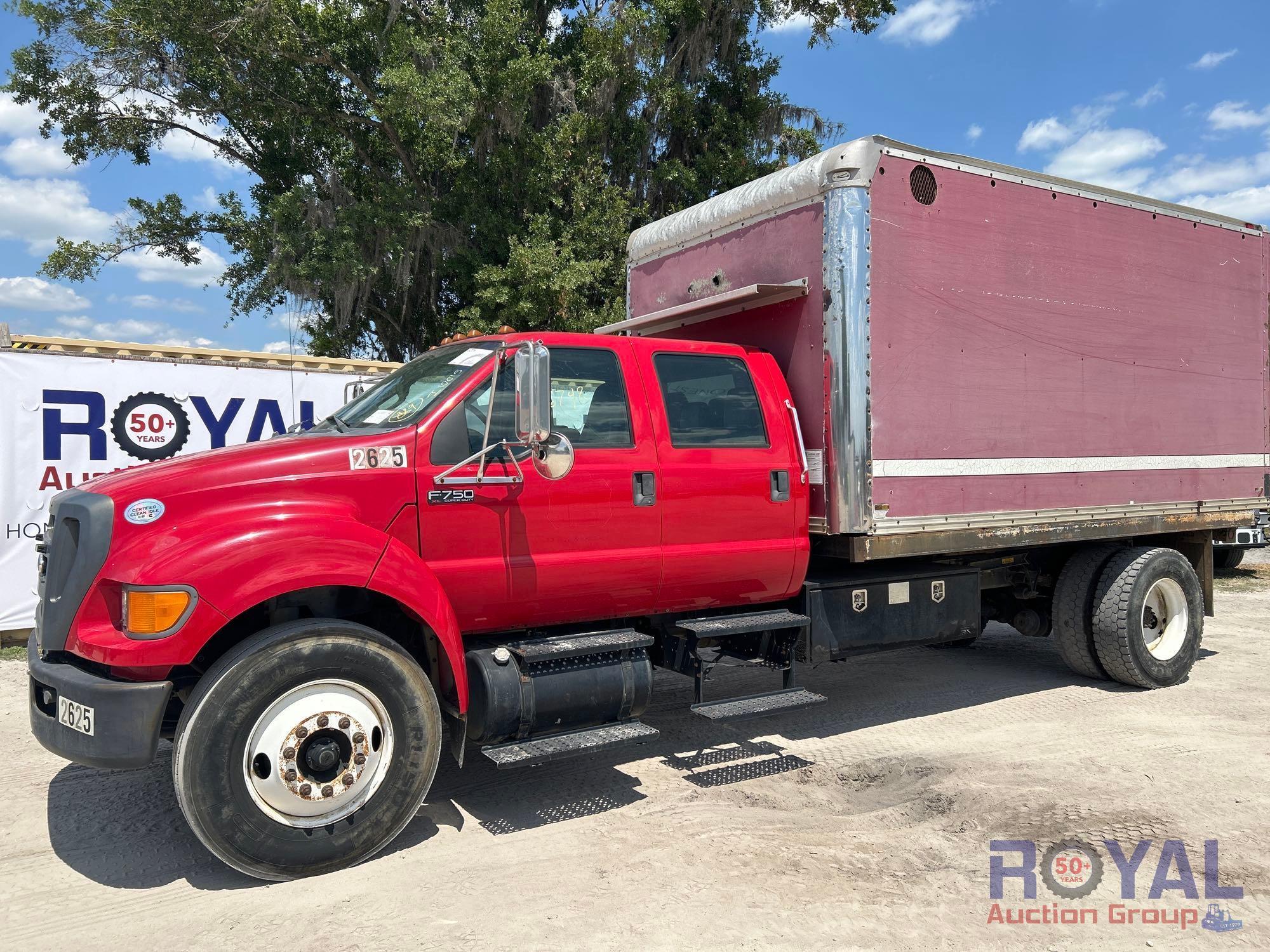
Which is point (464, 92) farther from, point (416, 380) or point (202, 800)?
point (202, 800)

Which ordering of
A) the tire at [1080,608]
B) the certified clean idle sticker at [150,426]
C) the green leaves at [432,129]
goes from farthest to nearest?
1. the green leaves at [432,129]
2. the certified clean idle sticker at [150,426]
3. the tire at [1080,608]

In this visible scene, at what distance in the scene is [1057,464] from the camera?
6375mm

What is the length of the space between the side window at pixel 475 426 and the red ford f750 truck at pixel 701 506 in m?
0.01

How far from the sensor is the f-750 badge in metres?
4.40

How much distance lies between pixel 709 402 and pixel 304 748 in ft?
9.10

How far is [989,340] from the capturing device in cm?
600

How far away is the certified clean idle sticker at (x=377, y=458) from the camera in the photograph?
4.27 meters

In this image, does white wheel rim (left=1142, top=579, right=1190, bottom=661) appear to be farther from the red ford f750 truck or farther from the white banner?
the white banner

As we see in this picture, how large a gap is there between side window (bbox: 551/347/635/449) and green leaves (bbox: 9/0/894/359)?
33.0 ft

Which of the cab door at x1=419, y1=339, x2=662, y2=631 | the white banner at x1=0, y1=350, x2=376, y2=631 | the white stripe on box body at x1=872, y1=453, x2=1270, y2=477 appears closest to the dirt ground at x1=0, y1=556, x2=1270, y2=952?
the cab door at x1=419, y1=339, x2=662, y2=631

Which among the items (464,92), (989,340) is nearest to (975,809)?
(989,340)

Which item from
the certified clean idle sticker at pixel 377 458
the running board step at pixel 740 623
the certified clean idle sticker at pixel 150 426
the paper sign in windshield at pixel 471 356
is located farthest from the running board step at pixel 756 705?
the certified clean idle sticker at pixel 150 426

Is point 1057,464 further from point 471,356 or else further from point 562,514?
point 471,356

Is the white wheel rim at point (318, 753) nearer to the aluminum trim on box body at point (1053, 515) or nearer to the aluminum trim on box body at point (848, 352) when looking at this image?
the aluminum trim on box body at point (848, 352)
